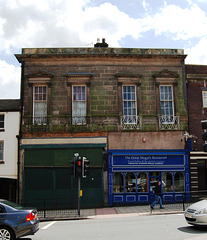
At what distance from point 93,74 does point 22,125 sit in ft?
18.6

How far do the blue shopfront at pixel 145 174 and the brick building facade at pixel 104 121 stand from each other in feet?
0.20

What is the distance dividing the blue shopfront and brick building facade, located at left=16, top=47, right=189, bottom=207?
0.06 metres

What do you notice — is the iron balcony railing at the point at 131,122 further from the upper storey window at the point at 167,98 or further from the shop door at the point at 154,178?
the shop door at the point at 154,178

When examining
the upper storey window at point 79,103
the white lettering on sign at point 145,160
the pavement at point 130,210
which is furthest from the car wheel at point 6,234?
the upper storey window at point 79,103

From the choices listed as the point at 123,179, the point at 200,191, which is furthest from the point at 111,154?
the point at 200,191

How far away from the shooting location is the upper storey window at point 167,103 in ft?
65.2

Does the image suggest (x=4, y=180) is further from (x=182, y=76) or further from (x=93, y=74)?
(x=182, y=76)

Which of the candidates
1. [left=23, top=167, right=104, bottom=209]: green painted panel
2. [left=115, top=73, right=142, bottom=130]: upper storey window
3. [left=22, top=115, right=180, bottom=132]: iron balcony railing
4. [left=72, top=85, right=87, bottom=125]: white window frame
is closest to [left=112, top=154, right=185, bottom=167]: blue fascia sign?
[left=23, top=167, right=104, bottom=209]: green painted panel

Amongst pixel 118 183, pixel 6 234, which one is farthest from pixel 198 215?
pixel 118 183

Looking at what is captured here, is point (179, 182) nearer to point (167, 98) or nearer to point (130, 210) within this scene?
point (130, 210)

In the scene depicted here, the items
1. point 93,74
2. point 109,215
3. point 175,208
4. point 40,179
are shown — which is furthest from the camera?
point 93,74

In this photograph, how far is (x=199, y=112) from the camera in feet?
66.2

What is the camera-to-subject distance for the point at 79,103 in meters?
19.8

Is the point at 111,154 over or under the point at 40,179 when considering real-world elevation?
over
